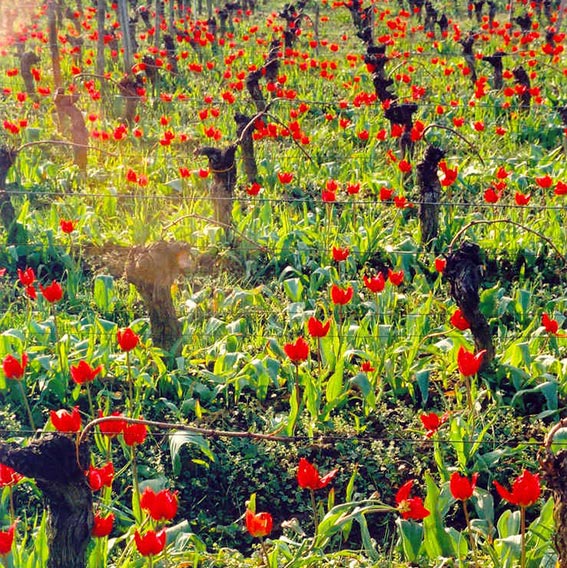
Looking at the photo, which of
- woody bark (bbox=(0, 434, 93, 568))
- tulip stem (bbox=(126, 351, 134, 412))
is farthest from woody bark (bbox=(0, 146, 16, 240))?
woody bark (bbox=(0, 434, 93, 568))

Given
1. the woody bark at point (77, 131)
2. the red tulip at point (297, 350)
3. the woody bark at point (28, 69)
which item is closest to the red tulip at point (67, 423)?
the red tulip at point (297, 350)

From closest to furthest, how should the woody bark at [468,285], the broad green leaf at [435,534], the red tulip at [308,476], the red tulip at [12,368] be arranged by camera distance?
the red tulip at [308,476], the broad green leaf at [435,534], the red tulip at [12,368], the woody bark at [468,285]

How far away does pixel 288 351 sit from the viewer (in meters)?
3.03

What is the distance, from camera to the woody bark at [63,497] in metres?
2.17

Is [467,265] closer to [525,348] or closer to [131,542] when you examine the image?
[525,348]

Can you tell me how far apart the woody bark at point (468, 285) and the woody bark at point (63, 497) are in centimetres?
191

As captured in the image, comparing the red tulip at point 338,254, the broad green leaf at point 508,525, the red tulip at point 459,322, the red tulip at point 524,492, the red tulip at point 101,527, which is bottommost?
the broad green leaf at point 508,525

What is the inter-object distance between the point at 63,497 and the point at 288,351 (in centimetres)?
104

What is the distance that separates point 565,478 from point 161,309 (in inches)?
86.5

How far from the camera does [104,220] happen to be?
5.53 meters

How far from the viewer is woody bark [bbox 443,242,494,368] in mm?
3625

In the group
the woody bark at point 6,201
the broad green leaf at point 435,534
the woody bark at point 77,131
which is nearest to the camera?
the broad green leaf at point 435,534

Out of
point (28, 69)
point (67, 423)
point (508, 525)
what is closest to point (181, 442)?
point (67, 423)

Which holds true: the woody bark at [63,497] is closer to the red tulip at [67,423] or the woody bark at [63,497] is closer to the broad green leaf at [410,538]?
the red tulip at [67,423]
